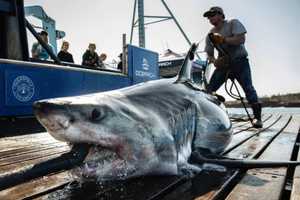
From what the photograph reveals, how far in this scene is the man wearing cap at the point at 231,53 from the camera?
4.88 metres

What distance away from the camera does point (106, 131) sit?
1378 mm

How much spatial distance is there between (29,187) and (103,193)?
1.43 feet

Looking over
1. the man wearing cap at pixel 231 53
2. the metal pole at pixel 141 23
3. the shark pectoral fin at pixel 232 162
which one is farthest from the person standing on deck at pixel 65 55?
the metal pole at pixel 141 23

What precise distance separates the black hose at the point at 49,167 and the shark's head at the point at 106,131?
43 mm

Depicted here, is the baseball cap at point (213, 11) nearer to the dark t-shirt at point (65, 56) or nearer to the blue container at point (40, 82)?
the blue container at point (40, 82)

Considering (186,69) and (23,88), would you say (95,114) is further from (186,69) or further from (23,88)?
(23,88)

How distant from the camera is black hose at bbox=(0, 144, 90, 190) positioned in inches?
43.0

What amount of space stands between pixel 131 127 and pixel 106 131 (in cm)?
14

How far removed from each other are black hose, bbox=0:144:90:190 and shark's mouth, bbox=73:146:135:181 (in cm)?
6

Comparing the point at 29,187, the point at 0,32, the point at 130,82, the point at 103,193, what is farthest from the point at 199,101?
the point at 130,82

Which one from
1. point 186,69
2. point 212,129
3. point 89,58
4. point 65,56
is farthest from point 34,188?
point 89,58

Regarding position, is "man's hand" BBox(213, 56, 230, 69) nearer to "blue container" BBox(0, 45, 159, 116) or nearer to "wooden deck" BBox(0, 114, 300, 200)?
"blue container" BBox(0, 45, 159, 116)

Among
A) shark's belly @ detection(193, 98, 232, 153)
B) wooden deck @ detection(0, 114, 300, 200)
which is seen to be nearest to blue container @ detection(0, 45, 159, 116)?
wooden deck @ detection(0, 114, 300, 200)

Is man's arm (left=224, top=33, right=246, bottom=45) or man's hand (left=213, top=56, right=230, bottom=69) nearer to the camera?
man's arm (left=224, top=33, right=246, bottom=45)
